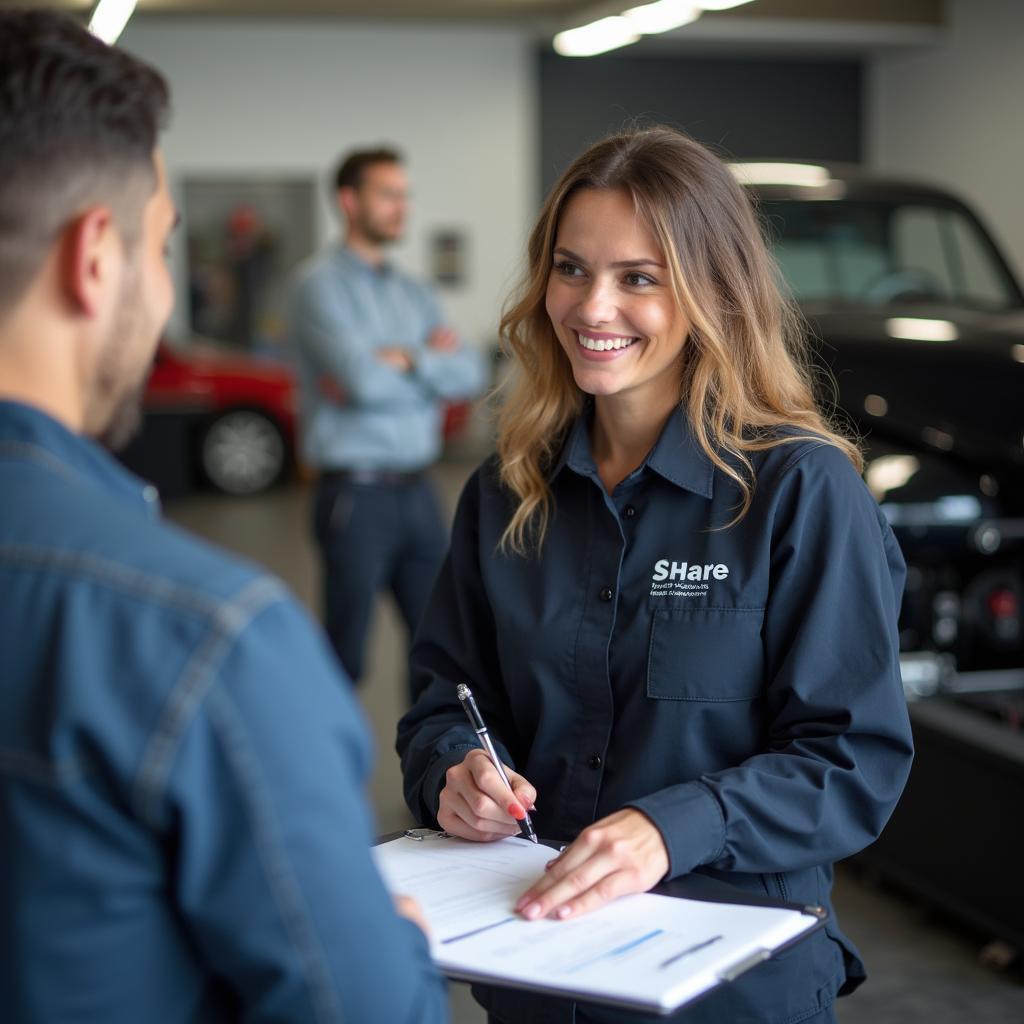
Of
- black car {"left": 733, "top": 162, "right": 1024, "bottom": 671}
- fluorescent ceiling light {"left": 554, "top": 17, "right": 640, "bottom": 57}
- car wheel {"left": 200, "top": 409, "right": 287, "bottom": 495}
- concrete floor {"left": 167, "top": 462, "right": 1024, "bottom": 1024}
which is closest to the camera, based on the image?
concrete floor {"left": 167, "top": 462, "right": 1024, "bottom": 1024}

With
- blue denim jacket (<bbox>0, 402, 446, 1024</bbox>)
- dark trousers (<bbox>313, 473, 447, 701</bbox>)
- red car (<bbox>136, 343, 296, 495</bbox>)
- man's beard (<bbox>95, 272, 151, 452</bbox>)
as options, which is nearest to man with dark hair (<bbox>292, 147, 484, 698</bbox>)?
dark trousers (<bbox>313, 473, 447, 701</bbox>)

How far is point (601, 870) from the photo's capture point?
1.40 m

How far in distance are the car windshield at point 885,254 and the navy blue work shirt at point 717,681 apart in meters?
3.58

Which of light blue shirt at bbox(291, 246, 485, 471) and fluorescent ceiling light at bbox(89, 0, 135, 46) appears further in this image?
fluorescent ceiling light at bbox(89, 0, 135, 46)

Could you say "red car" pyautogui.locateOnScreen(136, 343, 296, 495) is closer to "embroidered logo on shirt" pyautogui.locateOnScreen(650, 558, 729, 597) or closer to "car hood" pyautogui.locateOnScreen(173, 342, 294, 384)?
"car hood" pyautogui.locateOnScreen(173, 342, 294, 384)

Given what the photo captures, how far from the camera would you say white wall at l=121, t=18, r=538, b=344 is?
12.5 m

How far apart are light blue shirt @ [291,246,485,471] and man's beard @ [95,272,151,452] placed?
347 cm

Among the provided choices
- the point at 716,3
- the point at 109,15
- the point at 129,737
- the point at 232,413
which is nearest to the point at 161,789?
the point at 129,737

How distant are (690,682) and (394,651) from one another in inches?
180

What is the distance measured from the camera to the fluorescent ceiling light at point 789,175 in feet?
17.6

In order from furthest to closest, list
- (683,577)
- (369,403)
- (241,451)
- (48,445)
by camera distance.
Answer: (241,451) → (369,403) → (683,577) → (48,445)

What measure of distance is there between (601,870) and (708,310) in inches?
29.7

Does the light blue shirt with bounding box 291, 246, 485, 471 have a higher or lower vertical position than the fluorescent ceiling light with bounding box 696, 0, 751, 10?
lower

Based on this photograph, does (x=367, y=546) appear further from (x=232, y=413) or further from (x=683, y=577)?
(x=232, y=413)
